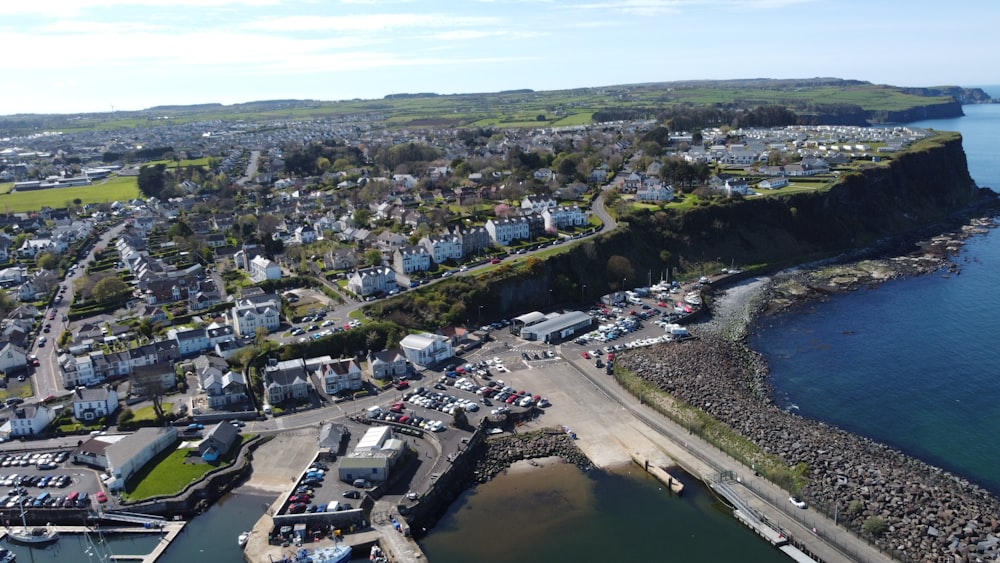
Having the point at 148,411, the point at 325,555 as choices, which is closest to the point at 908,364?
the point at 325,555

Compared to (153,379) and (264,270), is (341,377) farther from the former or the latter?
(264,270)

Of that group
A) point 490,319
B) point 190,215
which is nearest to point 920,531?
point 490,319

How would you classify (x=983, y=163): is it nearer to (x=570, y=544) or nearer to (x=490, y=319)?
(x=490, y=319)

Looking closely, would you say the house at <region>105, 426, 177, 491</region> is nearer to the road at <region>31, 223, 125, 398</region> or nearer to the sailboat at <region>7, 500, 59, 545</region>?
the sailboat at <region>7, 500, 59, 545</region>

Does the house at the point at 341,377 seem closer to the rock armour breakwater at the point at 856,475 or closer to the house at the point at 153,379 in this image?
the house at the point at 153,379

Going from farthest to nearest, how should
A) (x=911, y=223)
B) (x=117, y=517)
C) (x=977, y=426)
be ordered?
(x=911, y=223) → (x=977, y=426) → (x=117, y=517)

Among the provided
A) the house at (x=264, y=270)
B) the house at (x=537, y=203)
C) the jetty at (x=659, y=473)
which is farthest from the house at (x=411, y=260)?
the jetty at (x=659, y=473)
